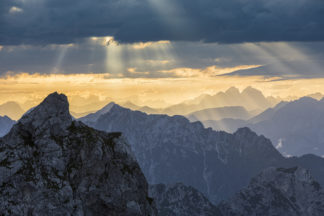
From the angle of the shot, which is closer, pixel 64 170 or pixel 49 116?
pixel 64 170

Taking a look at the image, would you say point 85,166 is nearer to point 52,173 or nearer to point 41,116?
point 52,173

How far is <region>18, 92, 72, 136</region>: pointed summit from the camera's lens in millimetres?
118812

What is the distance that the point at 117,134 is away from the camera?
420 feet

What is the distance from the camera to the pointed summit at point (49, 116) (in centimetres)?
11881

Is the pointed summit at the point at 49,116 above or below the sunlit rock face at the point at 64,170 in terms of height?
above

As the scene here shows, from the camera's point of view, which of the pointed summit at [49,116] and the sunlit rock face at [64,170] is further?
the pointed summit at [49,116]

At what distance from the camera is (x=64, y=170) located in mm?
112188

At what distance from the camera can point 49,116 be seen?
397 feet

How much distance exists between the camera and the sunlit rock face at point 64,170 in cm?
10525

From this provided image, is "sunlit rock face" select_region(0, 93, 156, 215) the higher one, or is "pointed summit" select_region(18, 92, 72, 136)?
"pointed summit" select_region(18, 92, 72, 136)

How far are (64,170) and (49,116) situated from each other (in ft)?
54.9

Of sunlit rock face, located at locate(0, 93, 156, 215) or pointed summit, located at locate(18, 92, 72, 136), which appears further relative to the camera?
pointed summit, located at locate(18, 92, 72, 136)

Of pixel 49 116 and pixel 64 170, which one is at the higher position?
pixel 49 116

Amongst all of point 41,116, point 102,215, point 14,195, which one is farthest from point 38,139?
point 102,215
